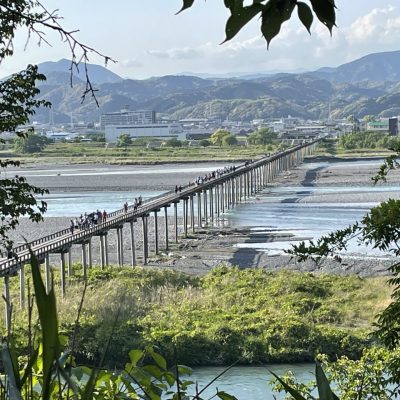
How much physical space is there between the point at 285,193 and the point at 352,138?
79.0 meters

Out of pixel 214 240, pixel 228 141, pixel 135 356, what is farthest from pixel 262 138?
pixel 135 356

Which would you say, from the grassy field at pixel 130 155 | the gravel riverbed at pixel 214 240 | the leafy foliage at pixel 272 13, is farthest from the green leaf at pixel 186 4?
the grassy field at pixel 130 155

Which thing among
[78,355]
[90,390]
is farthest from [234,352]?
[90,390]

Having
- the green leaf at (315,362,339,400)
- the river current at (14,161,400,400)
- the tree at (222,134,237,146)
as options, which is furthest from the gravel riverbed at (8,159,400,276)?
the tree at (222,134,237,146)

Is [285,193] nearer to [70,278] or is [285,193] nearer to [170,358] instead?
[70,278]

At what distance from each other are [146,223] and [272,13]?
4074cm

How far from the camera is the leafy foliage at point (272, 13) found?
182 centimetres

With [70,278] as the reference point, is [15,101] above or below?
above

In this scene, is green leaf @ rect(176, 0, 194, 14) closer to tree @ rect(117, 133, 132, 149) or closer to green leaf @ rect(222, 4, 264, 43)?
green leaf @ rect(222, 4, 264, 43)

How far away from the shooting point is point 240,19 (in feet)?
6.02

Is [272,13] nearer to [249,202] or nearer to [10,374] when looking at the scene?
[10,374]

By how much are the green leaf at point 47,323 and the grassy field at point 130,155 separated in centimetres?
11994

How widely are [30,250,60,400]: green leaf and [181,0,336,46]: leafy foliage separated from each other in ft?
2.18

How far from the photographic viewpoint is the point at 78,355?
877 inches
